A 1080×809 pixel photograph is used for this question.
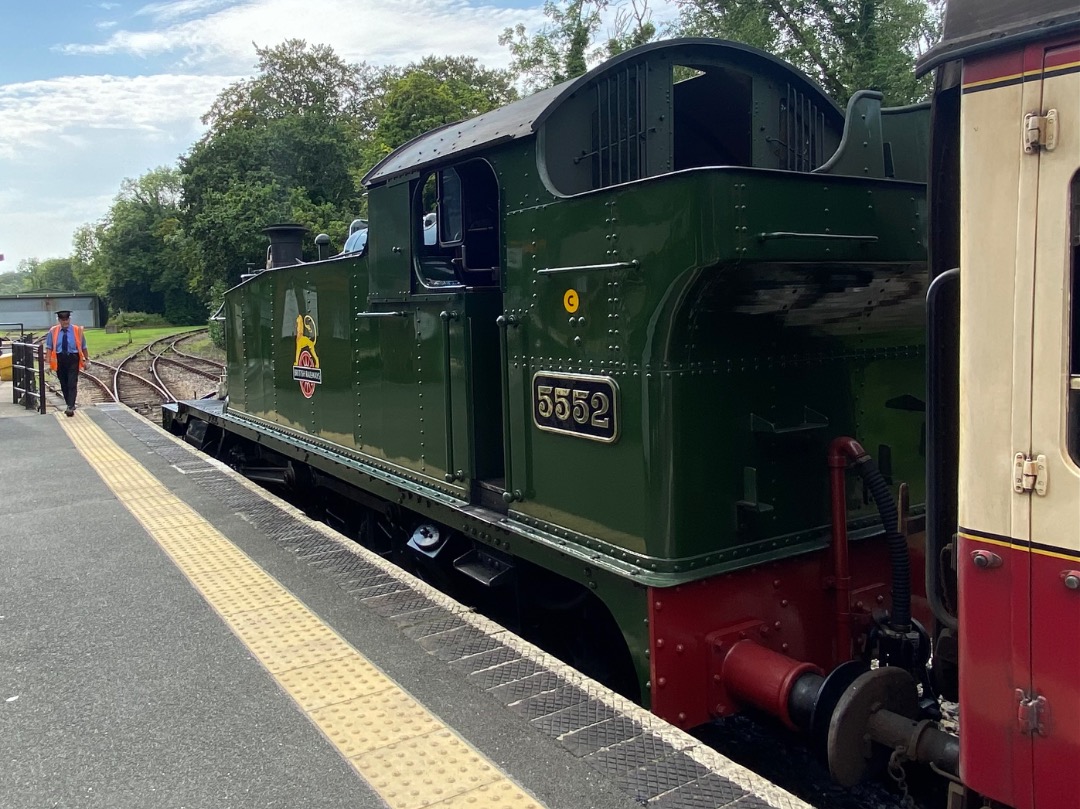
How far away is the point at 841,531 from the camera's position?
3635 mm

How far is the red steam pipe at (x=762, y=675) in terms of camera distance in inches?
125

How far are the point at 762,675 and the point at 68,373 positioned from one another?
475 inches

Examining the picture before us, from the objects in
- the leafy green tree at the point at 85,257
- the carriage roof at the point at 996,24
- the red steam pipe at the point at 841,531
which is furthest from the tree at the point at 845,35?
the leafy green tree at the point at 85,257

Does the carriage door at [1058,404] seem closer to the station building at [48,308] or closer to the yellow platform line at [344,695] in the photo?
the yellow platform line at [344,695]

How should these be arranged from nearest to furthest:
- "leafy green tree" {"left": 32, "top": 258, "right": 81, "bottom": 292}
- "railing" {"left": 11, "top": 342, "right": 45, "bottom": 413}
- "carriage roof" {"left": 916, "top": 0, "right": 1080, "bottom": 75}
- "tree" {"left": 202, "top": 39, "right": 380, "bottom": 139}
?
"carriage roof" {"left": 916, "top": 0, "right": 1080, "bottom": 75}
"railing" {"left": 11, "top": 342, "right": 45, "bottom": 413}
"tree" {"left": 202, "top": 39, "right": 380, "bottom": 139}
"leafy green tree" {"left": 32, "top": 258, "right": 81, "bottom": 292}

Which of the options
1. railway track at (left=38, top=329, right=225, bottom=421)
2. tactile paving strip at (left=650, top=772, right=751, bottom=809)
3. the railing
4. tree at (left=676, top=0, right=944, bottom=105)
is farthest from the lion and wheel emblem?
tree at (left=676, top=0, right=944, bottom=105)

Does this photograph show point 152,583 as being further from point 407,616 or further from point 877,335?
point 877,335

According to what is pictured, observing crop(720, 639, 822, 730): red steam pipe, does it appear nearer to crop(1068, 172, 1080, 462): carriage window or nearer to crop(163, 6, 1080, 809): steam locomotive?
crop(163, 6, 1080, 809): steam locomotive

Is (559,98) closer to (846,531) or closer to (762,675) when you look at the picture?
(846,531)

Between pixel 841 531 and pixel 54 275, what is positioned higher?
pixel 54 275

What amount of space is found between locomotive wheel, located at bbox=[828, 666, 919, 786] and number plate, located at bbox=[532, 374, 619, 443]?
1214 mm

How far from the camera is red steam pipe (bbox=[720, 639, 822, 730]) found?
3.17 metres

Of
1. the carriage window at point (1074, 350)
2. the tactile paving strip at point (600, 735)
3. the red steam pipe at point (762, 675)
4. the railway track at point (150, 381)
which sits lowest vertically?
the tactile paving strip at point (600, 735)

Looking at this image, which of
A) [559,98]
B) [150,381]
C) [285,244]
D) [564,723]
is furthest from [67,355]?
[564,723]
